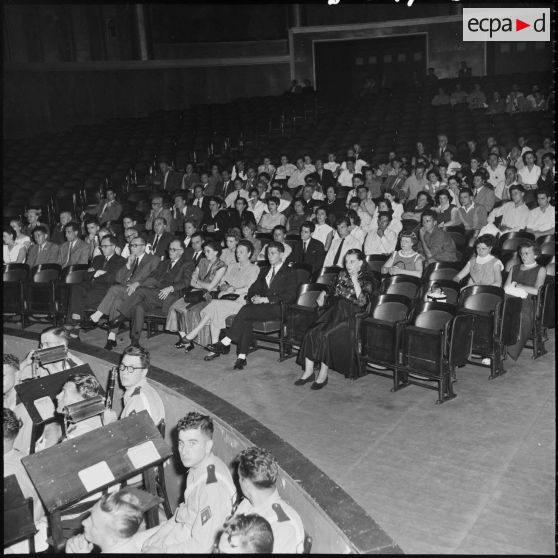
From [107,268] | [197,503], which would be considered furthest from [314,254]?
[197,503]

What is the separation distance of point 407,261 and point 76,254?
4355mm

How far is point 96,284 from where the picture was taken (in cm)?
810

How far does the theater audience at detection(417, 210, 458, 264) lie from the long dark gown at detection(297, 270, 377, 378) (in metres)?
1.86

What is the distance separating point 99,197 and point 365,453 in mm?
9477

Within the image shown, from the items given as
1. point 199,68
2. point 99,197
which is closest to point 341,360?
point 99,197

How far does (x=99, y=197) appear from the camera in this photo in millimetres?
12852

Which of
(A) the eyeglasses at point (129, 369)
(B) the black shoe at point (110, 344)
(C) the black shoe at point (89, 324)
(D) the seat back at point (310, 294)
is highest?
(A) the eyeglasses at point (129, 369)

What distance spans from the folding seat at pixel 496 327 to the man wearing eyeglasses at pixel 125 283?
3.63m

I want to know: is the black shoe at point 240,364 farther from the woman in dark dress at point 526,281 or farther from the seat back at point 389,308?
the woman in dark dress at point 526,281

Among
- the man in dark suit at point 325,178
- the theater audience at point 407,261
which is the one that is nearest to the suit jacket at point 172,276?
the theater audience at point 407,261

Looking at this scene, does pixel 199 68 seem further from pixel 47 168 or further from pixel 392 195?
pixel 392 195

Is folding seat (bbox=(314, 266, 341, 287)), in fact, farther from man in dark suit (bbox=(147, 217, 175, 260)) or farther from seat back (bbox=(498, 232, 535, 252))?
man in dark suit (bbox=(147, 217, 175, 260))

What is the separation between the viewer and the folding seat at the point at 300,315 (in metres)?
6.50

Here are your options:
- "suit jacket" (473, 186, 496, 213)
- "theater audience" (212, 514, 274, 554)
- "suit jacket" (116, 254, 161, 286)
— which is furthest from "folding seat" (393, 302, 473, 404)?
"suit jacket" (473, 186, 496, 213)
